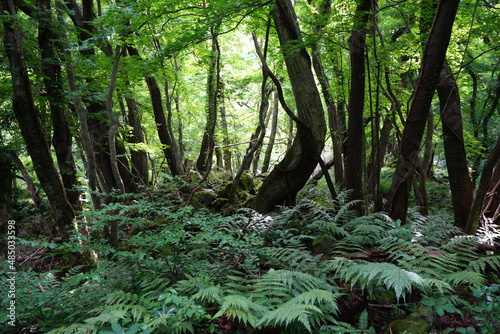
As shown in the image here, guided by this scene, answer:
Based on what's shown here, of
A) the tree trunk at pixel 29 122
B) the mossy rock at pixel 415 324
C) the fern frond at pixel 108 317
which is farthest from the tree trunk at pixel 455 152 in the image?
the tree trunk at pixel 29 122

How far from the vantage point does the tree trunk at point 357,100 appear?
4.66 meters

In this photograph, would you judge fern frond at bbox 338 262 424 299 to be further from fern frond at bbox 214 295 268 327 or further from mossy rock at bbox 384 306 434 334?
fern frond at bbox 214 295 268 327

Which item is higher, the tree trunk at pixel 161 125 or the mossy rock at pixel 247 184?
the tree trunk at pixel 161 125

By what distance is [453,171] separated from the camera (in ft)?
15.5

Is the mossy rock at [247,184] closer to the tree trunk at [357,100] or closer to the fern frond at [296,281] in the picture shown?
the tree trunk at [357,100]

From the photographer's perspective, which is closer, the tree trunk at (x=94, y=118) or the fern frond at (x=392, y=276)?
the fern frond at (x=392, y=276)

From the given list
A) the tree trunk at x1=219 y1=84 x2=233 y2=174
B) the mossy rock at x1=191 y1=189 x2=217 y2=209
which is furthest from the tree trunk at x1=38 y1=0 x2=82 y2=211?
the tree trunk at x1=219 y1=84 x2=233 y2=174

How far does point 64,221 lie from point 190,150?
14358 mm

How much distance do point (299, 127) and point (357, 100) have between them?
1270mm

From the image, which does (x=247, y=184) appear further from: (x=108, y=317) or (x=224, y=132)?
(x=108, y=317)

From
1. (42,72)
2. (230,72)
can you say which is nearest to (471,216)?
(42,72)

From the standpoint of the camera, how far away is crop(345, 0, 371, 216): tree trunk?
4.66 metres

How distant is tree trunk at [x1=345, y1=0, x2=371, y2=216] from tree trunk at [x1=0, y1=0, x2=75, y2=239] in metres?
4.79

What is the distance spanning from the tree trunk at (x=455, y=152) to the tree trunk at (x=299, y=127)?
6.69ft
